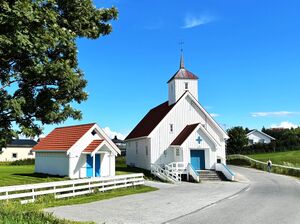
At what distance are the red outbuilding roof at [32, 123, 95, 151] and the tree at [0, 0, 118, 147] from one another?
59.3 feet

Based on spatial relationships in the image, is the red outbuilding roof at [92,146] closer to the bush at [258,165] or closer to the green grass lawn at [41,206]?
the green grass lawn at [41,206]

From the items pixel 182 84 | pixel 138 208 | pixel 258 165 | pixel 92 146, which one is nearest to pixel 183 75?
pixel 182 84

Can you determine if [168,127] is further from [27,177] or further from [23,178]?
[23,178]

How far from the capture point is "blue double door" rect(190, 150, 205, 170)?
3492 cm

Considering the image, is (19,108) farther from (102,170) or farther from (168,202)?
(102,170)

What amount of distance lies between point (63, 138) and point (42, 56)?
23.0 metres

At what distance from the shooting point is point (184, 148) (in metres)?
34.2

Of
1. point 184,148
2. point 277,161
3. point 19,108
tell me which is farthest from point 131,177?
point 277,161

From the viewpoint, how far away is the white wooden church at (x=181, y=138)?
34.2 metres

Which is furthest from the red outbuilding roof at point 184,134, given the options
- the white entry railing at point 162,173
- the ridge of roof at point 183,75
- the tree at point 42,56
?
the tree at point 42,56

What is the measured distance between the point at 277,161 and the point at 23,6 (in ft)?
147

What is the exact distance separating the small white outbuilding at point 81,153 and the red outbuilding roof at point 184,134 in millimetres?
6037

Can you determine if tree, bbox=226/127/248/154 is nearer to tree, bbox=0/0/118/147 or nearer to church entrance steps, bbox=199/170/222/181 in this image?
church entrance steps, bbox=199/170/222/181

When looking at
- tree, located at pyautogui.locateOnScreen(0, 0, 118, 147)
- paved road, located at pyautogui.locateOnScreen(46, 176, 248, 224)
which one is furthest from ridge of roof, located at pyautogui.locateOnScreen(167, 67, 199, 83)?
tree, located at pyautogui.locateOnScreen(0, 0, 118, 147)
